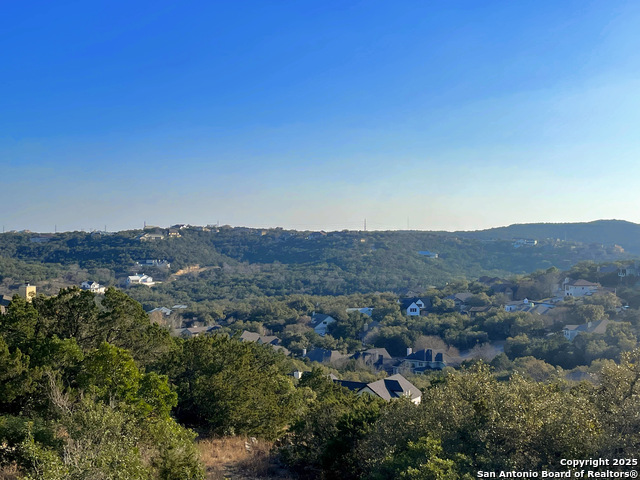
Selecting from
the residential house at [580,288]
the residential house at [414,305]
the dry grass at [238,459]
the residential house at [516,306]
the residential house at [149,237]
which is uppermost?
the residential house at [149,237]

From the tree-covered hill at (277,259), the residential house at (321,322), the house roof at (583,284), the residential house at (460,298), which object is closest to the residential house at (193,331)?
the residential house at (321,322)

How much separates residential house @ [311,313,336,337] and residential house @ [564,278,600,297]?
83.8 ft

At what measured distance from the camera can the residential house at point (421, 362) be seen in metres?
39.1

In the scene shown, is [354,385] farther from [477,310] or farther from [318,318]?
[477,310]

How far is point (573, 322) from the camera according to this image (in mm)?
41906

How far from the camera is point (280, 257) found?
106m

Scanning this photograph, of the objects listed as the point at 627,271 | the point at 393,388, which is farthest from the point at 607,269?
the point at 393,388

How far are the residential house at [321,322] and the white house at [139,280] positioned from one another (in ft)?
109

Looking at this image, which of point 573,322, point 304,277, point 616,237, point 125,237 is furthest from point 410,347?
point 616,237

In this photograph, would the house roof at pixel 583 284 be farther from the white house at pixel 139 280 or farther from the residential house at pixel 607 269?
the white house at pixel 139 280

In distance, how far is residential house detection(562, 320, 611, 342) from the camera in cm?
3691

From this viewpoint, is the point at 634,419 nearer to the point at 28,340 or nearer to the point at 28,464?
the point at 28,464

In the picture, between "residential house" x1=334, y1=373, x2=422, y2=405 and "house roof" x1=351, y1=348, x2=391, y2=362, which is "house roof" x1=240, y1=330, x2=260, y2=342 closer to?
"house roof" x1=351, y1=348, x2=391, y2=362

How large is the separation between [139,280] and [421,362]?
50098 millimetres
